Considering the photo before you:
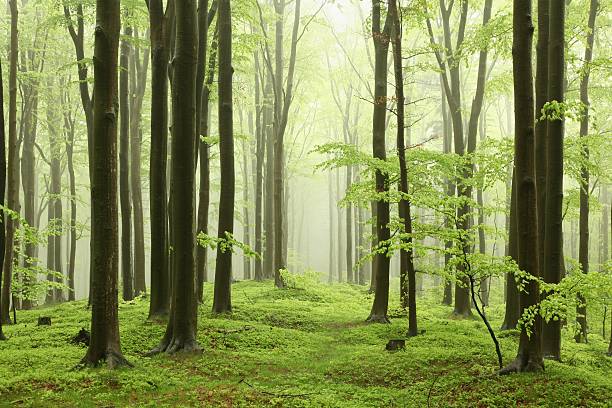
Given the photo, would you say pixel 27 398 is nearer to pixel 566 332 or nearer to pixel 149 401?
pixel 149 401

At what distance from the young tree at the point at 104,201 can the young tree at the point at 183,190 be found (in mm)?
1388

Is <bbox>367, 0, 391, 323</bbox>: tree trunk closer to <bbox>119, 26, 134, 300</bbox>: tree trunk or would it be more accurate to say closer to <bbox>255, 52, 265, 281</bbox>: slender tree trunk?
<bbox>119, 26, 134, 300</bbox>: tree trunk

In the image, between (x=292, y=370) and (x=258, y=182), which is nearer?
A: (x=292, y=370)

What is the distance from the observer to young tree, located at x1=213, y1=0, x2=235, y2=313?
42.4 ft

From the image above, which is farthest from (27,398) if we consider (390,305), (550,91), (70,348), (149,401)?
(390,305)

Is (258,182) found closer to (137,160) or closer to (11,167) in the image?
(137,160)

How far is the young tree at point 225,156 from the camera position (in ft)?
42.4

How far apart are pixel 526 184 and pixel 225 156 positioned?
772cm

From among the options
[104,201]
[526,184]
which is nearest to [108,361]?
[104,201]

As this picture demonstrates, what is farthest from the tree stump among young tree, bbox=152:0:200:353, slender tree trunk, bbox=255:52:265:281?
slender tree trunk, bbox=255:52:265:281

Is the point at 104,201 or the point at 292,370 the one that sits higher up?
the point at 104,201

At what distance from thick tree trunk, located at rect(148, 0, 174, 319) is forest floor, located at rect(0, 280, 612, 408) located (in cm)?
82

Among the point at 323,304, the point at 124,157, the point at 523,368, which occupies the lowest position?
the point at 323,304

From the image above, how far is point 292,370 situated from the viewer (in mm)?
9078
